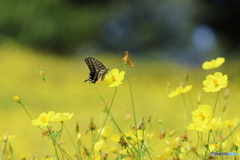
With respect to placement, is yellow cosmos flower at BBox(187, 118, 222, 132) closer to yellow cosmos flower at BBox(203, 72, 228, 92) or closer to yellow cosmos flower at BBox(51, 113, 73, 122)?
yellow cosmos flower at BBox(203, 72, 228, 92)

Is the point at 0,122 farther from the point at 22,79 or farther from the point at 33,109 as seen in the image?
the point at 22,79

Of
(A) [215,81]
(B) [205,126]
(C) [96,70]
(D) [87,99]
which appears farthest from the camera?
(D) [87,99]

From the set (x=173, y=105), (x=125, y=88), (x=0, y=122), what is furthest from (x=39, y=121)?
(x=125, y=88)

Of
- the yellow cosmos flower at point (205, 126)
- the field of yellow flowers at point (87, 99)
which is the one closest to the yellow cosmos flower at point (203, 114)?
the yellow cosmos flower at point (205, 126)

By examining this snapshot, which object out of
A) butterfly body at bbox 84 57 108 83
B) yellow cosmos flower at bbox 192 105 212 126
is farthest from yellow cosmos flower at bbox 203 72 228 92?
butterfly body at bbox 84 57 108 83

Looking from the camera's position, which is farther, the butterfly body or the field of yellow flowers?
the field of yellow flowers

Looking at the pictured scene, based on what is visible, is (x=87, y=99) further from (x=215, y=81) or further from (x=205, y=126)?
(x=205, y=126)

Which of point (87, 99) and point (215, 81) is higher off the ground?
point (87, 99)

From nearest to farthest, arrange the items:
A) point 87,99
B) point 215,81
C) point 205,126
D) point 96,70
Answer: point 205,126 < point 215,81 < point 96,70 < point 87,99

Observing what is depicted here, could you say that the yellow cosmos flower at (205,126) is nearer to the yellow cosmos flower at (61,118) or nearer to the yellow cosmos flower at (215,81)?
the yellow cosmos flower at (215,81)

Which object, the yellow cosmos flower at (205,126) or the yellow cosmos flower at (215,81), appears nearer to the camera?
the yellow cosmos flower at (205,126)

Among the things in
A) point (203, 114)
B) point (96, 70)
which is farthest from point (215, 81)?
point (96, 70)
